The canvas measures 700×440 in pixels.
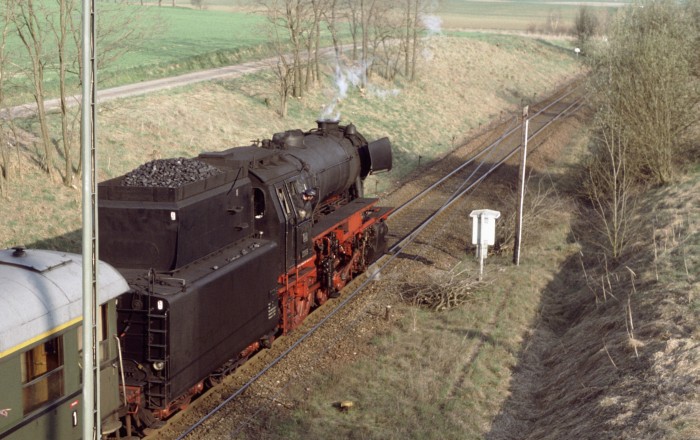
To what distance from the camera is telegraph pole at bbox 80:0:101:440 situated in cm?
751

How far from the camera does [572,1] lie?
18788cm

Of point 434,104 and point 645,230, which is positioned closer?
point 645,230

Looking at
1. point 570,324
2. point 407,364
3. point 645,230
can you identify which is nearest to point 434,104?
point 645,230

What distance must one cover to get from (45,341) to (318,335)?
862cm

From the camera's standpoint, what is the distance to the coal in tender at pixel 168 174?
1290 cm

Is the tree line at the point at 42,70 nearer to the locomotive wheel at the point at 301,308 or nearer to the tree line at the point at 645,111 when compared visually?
the locomotive wheel at the point at 301,308

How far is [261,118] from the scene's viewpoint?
4072 centimetres

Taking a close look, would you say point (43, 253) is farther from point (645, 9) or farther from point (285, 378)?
point (645, 9)

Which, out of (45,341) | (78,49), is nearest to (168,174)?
(45,341)

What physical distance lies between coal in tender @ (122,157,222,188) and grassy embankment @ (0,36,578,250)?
10.6 metres

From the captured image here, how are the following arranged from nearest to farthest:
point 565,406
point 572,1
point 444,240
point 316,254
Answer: point 565,406, point 316,254, point 444,240, point 572,1

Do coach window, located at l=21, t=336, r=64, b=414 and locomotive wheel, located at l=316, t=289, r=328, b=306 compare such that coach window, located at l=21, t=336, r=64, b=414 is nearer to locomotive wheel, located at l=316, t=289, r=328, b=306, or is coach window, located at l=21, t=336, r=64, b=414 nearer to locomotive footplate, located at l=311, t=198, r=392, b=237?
locomotive footplate, located at l=311, t=198, r=392, b=237

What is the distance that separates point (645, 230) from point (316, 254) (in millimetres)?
11469

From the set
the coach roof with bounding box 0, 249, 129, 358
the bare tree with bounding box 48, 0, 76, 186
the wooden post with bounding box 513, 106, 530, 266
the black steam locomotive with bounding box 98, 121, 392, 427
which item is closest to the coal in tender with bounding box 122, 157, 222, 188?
the black steam locomotive with bounding box 98, 121, 392, 427
